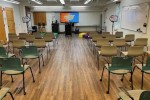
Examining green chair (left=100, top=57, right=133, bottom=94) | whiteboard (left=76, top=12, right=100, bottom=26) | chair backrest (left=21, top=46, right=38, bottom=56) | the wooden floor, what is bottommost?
the wooden floor

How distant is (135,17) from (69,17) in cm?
811

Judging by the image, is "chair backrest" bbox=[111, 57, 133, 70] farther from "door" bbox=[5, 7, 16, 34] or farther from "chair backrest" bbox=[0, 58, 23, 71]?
"door" bbox=[5, 7, 16, 34]

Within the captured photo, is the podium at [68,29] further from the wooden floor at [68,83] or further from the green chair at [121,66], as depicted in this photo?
the green chair at [121,66]

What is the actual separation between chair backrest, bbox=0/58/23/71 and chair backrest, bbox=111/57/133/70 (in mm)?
1998

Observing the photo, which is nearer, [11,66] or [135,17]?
[11,66]

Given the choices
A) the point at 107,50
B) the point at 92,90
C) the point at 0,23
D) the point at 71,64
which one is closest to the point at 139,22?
the point at 107,50

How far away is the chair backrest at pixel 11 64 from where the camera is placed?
3.18 m

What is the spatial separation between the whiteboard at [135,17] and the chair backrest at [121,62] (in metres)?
3.77

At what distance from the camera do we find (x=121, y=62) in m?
3.16

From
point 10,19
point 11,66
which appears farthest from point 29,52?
point 10,19

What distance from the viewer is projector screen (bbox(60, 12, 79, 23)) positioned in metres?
14.5

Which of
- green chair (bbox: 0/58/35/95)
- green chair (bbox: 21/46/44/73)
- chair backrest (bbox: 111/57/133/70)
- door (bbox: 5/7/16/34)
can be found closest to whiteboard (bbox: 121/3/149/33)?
chair backrest (bbox: 111/57/133/70)

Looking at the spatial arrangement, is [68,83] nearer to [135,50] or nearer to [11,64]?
[11,64]

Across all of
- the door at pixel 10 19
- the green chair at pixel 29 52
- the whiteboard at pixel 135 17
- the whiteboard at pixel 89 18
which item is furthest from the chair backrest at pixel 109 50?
the whiteboard at pixel 89 18
